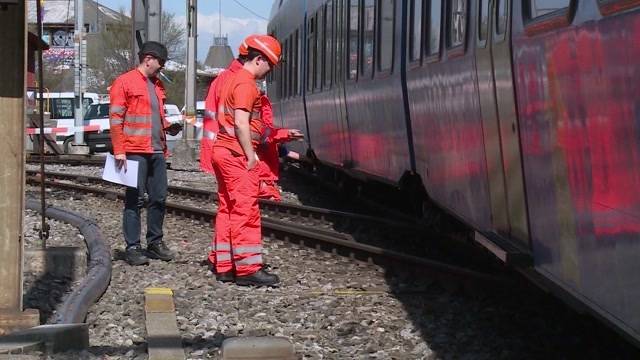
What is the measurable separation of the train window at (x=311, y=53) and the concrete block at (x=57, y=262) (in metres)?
6.64

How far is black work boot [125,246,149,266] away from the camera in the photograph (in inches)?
329

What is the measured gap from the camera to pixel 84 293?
6.67m

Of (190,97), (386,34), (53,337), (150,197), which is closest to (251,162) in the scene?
(150,197)

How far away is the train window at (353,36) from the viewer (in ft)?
35.0

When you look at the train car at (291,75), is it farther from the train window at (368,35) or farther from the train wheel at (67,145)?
the train wheel at (67,145)

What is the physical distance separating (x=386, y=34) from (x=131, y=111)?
2338 millimetres

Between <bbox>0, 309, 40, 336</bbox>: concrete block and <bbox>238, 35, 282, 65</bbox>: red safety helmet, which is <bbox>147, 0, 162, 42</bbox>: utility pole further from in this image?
<bbox>0, 309, 40, 336</bbox>: concrete block

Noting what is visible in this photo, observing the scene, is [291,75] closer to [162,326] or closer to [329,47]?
[329,47]

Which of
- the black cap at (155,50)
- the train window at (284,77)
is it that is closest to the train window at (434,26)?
the black cap at (155,50)

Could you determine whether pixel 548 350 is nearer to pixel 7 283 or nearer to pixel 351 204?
pixel 7 283

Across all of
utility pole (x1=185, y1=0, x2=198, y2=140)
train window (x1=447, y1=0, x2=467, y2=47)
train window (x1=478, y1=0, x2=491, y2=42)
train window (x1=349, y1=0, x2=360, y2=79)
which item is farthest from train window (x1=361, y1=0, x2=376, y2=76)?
utility pole (x1=185, y1=0, x2=198, y2=140)

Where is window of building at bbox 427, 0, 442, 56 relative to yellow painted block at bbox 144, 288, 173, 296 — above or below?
above

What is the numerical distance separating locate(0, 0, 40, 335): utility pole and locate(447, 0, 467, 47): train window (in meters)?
2.44

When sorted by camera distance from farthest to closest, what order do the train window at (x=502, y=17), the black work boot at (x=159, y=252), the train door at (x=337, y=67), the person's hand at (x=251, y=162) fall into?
1. the train door at (x=337, y=67)
2. the black work boot at (x=159, y=252)
3. the person's hand at (x=251, y=162)
4. the train window at (x=502, y=17)
